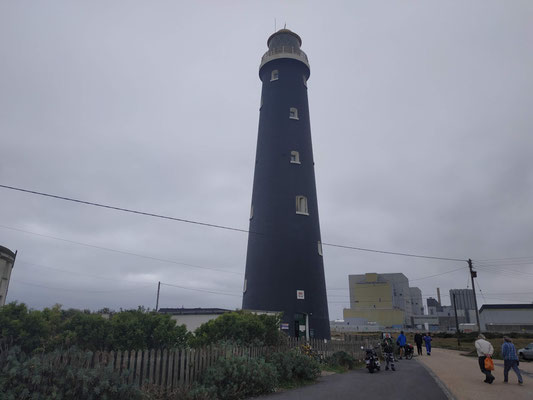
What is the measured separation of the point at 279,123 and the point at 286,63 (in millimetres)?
5091

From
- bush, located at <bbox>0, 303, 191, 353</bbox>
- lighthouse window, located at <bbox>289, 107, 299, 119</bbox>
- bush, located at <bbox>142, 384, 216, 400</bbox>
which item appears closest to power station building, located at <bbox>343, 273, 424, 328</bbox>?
lighthouse window, located at <bbox>289, 107, 299, 119</bbox>

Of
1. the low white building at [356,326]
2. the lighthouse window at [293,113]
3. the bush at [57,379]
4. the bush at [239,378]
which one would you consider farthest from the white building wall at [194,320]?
the low white building at [356,326]

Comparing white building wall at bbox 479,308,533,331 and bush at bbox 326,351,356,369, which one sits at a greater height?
white building wall at bbox 479,308,533,331

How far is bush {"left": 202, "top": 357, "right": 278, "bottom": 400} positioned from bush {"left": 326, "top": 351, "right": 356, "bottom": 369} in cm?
737

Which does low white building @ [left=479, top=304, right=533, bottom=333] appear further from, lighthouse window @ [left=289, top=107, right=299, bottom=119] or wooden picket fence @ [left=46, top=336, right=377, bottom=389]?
wooden picket fence @ [left=46, top=336, right=377, bottom=389]

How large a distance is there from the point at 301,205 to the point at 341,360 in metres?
9.36

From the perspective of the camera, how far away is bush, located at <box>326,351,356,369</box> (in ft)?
60.6

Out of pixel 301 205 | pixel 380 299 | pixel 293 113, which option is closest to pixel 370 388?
pixel 301 205

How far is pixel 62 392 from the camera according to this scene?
777 cm

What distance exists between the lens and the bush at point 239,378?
1073 cm

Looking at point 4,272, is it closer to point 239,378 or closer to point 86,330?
→ point 86,330

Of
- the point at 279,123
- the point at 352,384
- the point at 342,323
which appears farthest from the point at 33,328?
the point at 342,323

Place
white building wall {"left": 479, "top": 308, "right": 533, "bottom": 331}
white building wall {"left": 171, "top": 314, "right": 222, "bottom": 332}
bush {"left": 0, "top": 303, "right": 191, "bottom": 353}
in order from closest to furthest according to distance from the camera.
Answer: bush {"left": 0, "top": 303, "right": 191, "bottom": 353}
white building wall {"left": 171, "top": 314, "right": 222, "bottom": 332}
white building wall {"left": 479, "top": 308, "right": 533, "bottom": 331}

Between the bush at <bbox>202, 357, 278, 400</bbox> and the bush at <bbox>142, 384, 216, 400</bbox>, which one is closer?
the bush at <bbox>142, 384, 216, 400</bbox>
